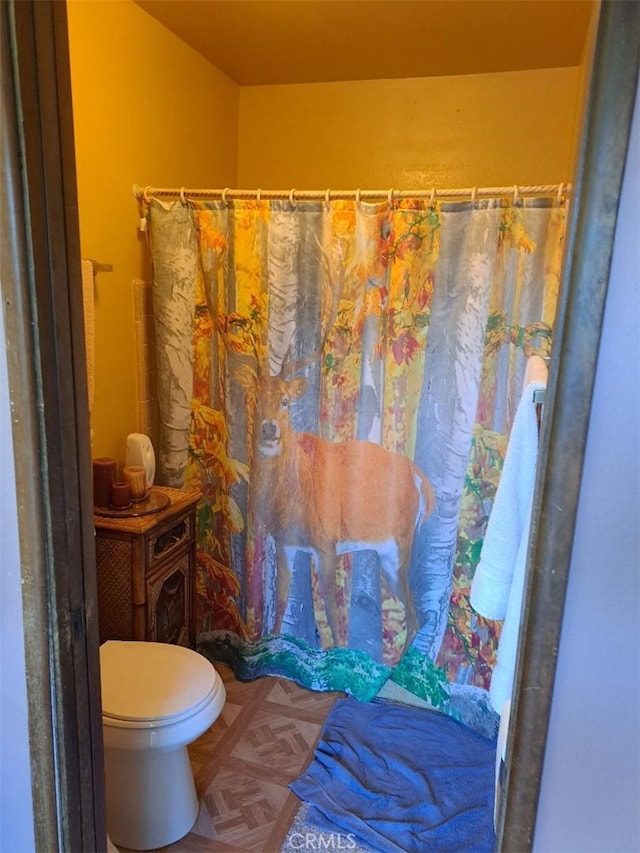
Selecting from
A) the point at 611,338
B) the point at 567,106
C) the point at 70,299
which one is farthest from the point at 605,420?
the point at 567,106

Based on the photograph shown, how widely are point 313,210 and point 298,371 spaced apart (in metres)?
0.56

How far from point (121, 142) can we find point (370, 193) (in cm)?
87

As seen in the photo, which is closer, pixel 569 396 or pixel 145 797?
pixel 569 396

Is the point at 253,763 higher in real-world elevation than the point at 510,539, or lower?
lower

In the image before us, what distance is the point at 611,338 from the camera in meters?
0.74

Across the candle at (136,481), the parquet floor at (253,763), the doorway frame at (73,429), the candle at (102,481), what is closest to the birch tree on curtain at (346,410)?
the parquet floor at (253,763)

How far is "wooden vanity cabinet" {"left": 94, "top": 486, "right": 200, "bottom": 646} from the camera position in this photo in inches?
76.9

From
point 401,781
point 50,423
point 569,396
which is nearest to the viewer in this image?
point 569,396

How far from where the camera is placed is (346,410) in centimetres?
224

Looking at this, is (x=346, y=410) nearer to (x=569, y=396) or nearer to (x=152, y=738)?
(x=152, y=738)

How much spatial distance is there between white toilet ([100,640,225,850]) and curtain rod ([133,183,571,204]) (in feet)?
5.04

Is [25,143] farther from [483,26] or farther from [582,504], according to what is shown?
[483,26]

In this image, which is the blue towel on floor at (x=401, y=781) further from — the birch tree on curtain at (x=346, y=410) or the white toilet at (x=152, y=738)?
the white toilet at (x=152, y=738)

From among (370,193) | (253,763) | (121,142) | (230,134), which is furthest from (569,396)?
(230,134)
